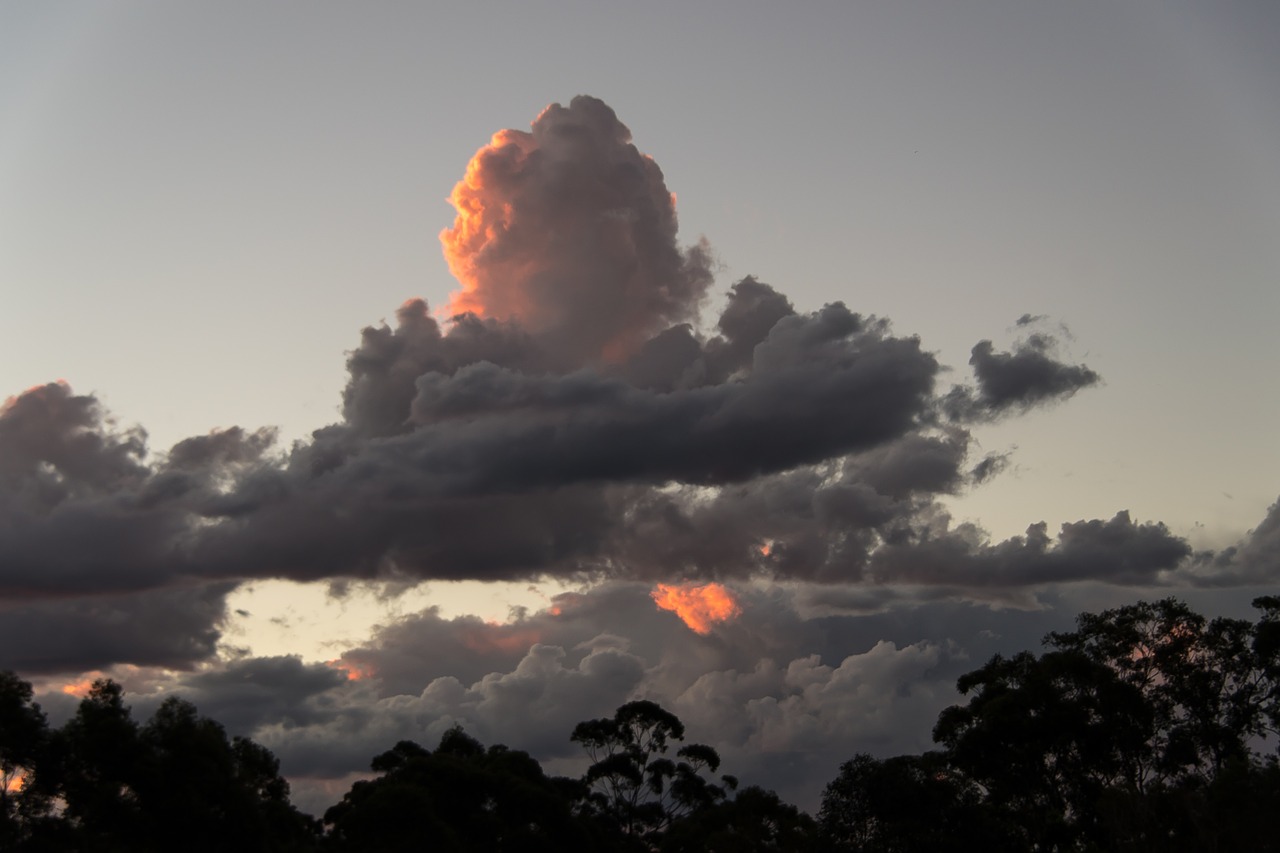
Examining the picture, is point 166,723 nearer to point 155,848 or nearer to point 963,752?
point 155,848

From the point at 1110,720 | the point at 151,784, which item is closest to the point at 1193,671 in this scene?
the point at 1110,720

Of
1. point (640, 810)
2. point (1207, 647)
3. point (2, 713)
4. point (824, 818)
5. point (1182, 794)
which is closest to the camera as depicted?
point (2, 713)

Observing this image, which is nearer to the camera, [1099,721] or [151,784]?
[151,784]

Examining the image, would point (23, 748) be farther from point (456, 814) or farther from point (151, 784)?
point (456, 814)

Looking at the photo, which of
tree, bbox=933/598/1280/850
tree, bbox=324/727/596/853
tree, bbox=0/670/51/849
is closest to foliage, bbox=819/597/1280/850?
tree, bbox=933/598/1280/850

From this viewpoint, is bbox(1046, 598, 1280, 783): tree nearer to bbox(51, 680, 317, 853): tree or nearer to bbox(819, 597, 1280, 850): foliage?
bbox(819, 597, 1280, 850): foliage

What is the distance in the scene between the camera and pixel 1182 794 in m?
67.6

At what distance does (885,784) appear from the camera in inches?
2763

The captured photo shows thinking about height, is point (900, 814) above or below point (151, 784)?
below

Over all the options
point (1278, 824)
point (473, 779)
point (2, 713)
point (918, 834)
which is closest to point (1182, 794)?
point (1278, 824)

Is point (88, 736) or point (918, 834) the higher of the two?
point (88, 736)

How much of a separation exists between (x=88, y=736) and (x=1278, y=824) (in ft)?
170

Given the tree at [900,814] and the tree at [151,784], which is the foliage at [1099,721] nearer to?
the tree at [900,814]

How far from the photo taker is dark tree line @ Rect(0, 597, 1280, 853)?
203ft
